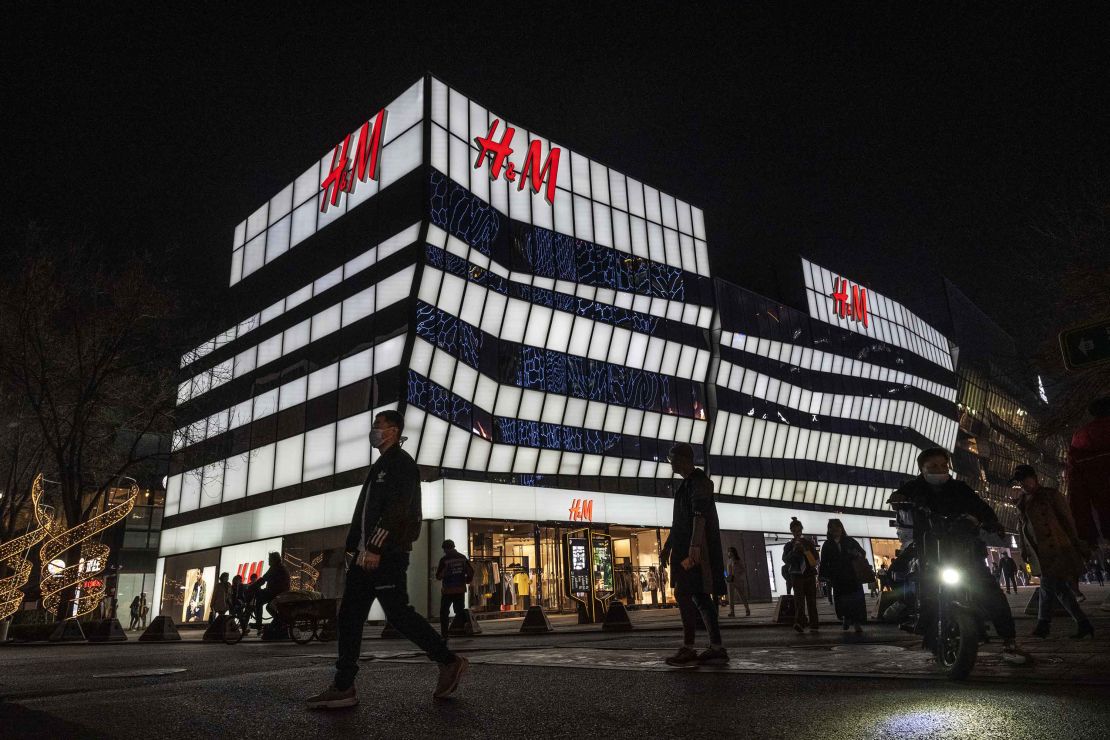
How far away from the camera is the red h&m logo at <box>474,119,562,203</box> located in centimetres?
3080

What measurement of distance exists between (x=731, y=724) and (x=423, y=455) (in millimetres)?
23759

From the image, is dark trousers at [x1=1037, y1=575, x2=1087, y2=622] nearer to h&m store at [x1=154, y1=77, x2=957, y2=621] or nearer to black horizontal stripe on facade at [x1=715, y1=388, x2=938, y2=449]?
h&m store at [x1=154, y1=77, x2=957, y2=621]

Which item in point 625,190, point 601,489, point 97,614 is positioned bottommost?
point 97,614

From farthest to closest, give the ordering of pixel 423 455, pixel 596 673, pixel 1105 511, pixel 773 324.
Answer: pixel 773 324, pixel 423 455, pixel 596 673, pixel 1105 511

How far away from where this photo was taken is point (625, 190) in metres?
36.4

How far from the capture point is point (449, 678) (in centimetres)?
429

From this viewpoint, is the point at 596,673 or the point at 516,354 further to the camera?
the point at 516,354

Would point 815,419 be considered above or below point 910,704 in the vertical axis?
above

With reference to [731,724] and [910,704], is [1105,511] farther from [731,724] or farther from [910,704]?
[731,724]

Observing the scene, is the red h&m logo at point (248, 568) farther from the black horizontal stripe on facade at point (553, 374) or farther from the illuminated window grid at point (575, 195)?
the illuminated window grid at point (575, 195)

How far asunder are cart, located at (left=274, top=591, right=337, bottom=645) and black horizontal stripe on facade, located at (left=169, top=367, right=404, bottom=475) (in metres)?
12.0

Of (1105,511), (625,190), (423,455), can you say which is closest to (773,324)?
(625,190)

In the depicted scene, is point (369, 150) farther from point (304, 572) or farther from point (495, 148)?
point (304, 572)

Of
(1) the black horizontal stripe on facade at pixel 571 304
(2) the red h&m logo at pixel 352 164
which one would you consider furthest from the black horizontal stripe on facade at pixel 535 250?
(2) the red h&m logo at pixel 352 164
